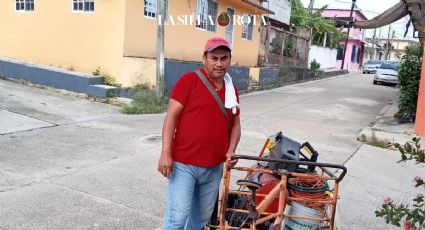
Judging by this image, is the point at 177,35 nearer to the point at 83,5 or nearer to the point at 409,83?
the point at 83,5

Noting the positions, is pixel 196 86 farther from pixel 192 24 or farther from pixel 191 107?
pixel 192 24

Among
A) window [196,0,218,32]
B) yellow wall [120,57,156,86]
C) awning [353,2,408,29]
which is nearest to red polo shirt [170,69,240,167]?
yellow wall [120,57,156,86]

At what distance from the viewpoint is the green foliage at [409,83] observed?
9.64 metres

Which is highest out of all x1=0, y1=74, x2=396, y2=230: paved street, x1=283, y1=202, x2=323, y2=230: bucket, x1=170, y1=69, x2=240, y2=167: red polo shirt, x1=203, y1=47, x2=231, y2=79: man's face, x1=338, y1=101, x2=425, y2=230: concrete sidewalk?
x1=203, y1=47, x2=231, y2=79: man's face

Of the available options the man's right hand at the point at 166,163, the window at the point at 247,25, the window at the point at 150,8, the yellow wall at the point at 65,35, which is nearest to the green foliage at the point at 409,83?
the window at the point at 150,8

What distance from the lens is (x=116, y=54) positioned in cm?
1056

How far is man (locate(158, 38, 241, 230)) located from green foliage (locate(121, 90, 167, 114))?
661 centimetres

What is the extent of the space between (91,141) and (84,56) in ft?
16.9

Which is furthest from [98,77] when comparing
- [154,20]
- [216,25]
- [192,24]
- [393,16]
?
[393,16]

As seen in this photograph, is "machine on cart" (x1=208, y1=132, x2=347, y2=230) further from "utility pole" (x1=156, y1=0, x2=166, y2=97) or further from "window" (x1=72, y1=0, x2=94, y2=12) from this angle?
"window" (x1=72, y1=0, x2=94, y2=12)

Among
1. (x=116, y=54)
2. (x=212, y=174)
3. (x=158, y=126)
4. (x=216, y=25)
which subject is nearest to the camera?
(x=212, y=174)

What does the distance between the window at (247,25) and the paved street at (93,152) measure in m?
6.62

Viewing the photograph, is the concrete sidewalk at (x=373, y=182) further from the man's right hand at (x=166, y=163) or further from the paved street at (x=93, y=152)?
the man's right hand at (x=166, y=163)

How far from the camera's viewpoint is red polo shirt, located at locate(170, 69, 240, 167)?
2.74 meters
